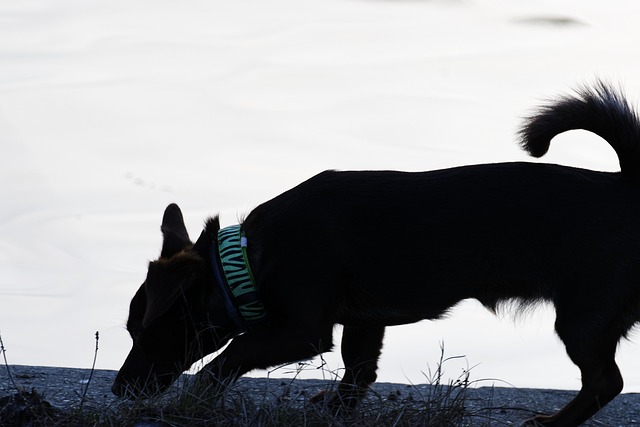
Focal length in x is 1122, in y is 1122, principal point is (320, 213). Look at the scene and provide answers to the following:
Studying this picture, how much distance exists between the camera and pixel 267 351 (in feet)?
17.1

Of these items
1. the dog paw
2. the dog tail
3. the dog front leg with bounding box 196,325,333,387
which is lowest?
the dog paw

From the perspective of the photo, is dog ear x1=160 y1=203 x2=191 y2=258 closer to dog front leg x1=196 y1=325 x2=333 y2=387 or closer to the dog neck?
the dog neck

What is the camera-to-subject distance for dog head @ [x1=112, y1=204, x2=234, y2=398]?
5273 millimetres

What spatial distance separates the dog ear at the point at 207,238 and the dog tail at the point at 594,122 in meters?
1.58

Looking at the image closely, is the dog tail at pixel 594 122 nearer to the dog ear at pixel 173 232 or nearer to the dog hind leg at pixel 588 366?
the dog hind leg at pixel 588 366

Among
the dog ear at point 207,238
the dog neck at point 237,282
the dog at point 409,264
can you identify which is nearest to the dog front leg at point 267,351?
the dog at point 409,264

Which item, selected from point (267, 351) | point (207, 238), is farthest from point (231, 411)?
point (207, 238)

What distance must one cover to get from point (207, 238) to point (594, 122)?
195 cm

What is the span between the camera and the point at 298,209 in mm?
5309

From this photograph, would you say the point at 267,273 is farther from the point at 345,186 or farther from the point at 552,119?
the point at 552,119

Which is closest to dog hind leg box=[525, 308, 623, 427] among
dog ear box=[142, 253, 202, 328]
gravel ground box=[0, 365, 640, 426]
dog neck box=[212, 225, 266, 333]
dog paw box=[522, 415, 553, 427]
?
dog paw box=[522, 415, 553, 427]

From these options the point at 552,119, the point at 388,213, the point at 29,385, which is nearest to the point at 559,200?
the point at 552,119

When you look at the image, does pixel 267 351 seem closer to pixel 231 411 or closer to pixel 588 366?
pixel 231 411

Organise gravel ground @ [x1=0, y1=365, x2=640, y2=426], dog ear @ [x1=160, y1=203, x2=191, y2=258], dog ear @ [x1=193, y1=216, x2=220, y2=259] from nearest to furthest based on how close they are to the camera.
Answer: dog ear @ [x1=193, y1=216, x2=220, y2=259]
dog ear @ [x1=160, y1=203, x2=191, y2=258]
gravel ground @ [x1=0, y1=365, x2=640, y2=426]
